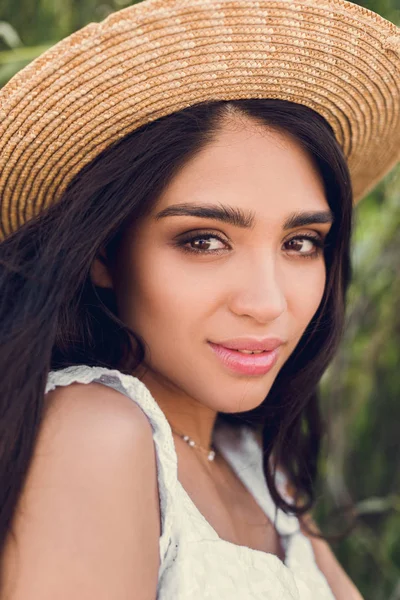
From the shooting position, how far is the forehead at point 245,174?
1300 millimetres

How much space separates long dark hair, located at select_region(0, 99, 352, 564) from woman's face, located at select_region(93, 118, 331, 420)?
34 mm

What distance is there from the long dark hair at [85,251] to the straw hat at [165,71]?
3cm

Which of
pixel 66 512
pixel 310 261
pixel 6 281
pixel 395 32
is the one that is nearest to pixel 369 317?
pixel 310 261

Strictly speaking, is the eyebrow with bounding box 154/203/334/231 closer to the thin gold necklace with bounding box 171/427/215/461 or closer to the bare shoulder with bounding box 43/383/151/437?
the bare shoulder with bounding box 43/383/151/437

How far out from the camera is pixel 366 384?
2400mm

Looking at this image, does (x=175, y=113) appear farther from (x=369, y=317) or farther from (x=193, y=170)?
(x=369, y=317)

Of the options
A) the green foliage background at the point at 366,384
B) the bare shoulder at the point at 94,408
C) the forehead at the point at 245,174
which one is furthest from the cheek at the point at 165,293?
the green foliage background at the point at 366,384

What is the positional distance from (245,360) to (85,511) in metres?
0.50

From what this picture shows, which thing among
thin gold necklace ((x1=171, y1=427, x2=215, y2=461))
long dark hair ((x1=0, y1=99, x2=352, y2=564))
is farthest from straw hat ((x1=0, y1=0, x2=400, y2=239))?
thin gold necklace ((x1=171, y1=427, x2=215, y2=461))

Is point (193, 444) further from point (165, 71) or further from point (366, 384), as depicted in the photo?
point (366, 384)

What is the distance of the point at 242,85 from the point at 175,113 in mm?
128

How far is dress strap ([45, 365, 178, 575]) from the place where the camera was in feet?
3.83

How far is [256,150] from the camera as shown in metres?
1.34

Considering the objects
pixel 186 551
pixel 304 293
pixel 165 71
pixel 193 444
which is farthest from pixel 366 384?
pixel 165 71
